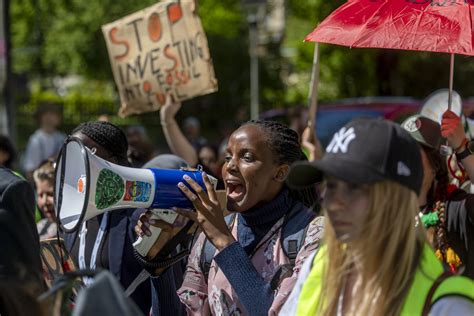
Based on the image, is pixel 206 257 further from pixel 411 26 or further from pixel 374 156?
pixel 411 26

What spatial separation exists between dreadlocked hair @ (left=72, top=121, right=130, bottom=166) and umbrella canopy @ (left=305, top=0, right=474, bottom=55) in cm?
100

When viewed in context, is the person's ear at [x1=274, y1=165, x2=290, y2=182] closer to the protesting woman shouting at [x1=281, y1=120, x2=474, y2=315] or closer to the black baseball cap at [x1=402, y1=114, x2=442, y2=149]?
the protesting woman shouting at [x1=281, y1=120, x2=474, y2=315]

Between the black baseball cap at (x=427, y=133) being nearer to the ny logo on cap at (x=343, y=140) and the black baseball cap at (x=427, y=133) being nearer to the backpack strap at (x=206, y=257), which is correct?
the backpack strap at (x=206, y=257)

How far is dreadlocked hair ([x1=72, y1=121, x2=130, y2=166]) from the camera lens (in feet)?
13.8

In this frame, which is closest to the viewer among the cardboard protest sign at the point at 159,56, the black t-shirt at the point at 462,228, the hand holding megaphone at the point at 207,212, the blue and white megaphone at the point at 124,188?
the hand holding megaphone at the point at 207,212

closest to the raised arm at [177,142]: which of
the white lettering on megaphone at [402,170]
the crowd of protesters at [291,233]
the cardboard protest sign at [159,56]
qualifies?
the cardboard protest sign at [159,56]

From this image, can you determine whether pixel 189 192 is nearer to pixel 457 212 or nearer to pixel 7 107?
pixel 457 212

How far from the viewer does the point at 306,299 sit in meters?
2.67

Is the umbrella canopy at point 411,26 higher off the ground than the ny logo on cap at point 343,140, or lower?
higher

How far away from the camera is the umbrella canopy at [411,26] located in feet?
13.8

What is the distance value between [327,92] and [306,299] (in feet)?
70.8

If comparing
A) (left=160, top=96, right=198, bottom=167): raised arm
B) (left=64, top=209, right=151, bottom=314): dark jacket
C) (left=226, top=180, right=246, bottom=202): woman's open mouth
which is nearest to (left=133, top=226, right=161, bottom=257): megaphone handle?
(left=226, top=180, right=246, bottom=202): woman's open mouth

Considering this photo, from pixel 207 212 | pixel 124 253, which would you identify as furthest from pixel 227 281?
pixel 124 253

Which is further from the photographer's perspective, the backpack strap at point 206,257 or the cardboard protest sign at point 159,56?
the cardboard protest sign at point 159,56
